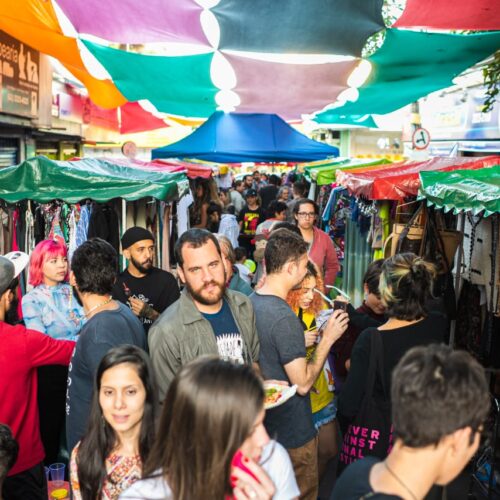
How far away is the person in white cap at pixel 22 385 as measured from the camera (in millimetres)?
3621

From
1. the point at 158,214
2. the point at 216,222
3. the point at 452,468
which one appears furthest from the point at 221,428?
the point at 216,222

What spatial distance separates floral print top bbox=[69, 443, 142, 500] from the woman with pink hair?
2.13 metres

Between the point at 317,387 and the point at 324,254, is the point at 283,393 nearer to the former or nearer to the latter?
the point at 317,387

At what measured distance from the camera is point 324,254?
24.8 feet

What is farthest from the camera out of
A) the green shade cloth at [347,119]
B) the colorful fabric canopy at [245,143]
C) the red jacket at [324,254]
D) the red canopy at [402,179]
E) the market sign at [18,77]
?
the green shade cloth at [347,119]

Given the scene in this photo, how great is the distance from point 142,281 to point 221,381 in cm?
364

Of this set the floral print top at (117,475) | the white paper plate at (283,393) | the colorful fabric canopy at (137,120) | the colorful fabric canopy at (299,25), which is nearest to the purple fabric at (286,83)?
the colorful fabric canopy at (299,25)

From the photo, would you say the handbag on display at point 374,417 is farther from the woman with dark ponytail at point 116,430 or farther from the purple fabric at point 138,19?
the purple fabric at point 138,19

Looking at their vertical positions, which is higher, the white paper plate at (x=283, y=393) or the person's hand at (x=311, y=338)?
the person's hand at (x=311, y=338)

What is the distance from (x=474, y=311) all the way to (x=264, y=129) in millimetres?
6881

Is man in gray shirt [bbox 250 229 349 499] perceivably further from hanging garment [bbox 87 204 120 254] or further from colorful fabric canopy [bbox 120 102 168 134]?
colorful fabric canopy [bbox 120 102 168 134]

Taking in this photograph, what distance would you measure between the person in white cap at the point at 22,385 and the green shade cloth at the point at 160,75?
5.15 meters

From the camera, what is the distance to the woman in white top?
1.92 metres

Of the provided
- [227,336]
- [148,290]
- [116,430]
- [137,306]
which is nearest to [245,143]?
[148,290]
